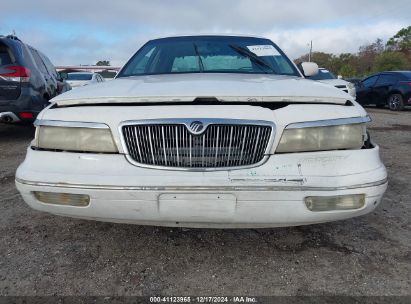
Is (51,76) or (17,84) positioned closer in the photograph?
(17,84)

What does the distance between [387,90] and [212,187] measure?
1300 centimetres

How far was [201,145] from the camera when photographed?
205 cm

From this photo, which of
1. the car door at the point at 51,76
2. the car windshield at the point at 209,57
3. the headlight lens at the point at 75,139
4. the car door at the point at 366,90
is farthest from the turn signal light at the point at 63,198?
the car door at the point at 366,90

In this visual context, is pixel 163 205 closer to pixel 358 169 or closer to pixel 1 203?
pixel 358 169

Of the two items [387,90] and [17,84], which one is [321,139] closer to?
[17,84]

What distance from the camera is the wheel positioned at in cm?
1270

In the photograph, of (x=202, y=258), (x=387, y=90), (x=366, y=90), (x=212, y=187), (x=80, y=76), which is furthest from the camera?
(x=80, y=76)

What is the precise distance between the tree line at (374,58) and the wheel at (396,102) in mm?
38183

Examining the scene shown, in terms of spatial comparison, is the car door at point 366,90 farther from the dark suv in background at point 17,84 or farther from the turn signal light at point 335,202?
the turn signal light at point 335,202

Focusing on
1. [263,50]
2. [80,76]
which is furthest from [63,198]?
[80,76]

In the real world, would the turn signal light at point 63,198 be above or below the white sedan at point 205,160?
below

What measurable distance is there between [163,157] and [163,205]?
0.84 feet

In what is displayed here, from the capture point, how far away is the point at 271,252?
248 cm

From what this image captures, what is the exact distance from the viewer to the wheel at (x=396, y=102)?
12703 millimetres
